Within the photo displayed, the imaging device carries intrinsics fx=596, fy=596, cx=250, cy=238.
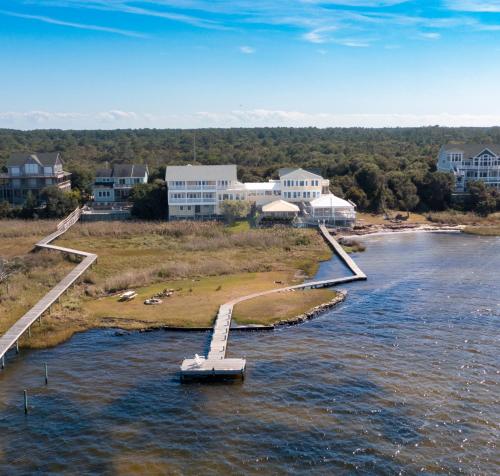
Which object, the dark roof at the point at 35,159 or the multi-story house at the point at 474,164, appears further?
the multi-story house at the point at 474,164

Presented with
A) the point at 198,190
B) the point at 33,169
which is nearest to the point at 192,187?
the point at 198,190

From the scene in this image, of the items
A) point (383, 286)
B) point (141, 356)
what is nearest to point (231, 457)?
point (141, 356)

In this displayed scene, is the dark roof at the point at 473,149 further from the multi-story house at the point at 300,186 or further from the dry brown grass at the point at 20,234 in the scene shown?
the dry brown grass at the point at 20,234

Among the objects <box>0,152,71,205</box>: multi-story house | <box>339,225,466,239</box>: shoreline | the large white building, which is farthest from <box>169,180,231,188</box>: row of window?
<box>0,152,71,205</box>: multi-story house

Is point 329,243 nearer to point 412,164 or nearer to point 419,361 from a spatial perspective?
point 419,361

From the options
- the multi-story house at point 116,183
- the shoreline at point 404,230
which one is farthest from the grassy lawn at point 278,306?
the multi-story house at point 116,183

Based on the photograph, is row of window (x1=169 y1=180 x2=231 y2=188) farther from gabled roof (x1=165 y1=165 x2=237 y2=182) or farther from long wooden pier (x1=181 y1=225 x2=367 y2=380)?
long wooden pier (x1=181 y1=225 x2=367 y2=380)
